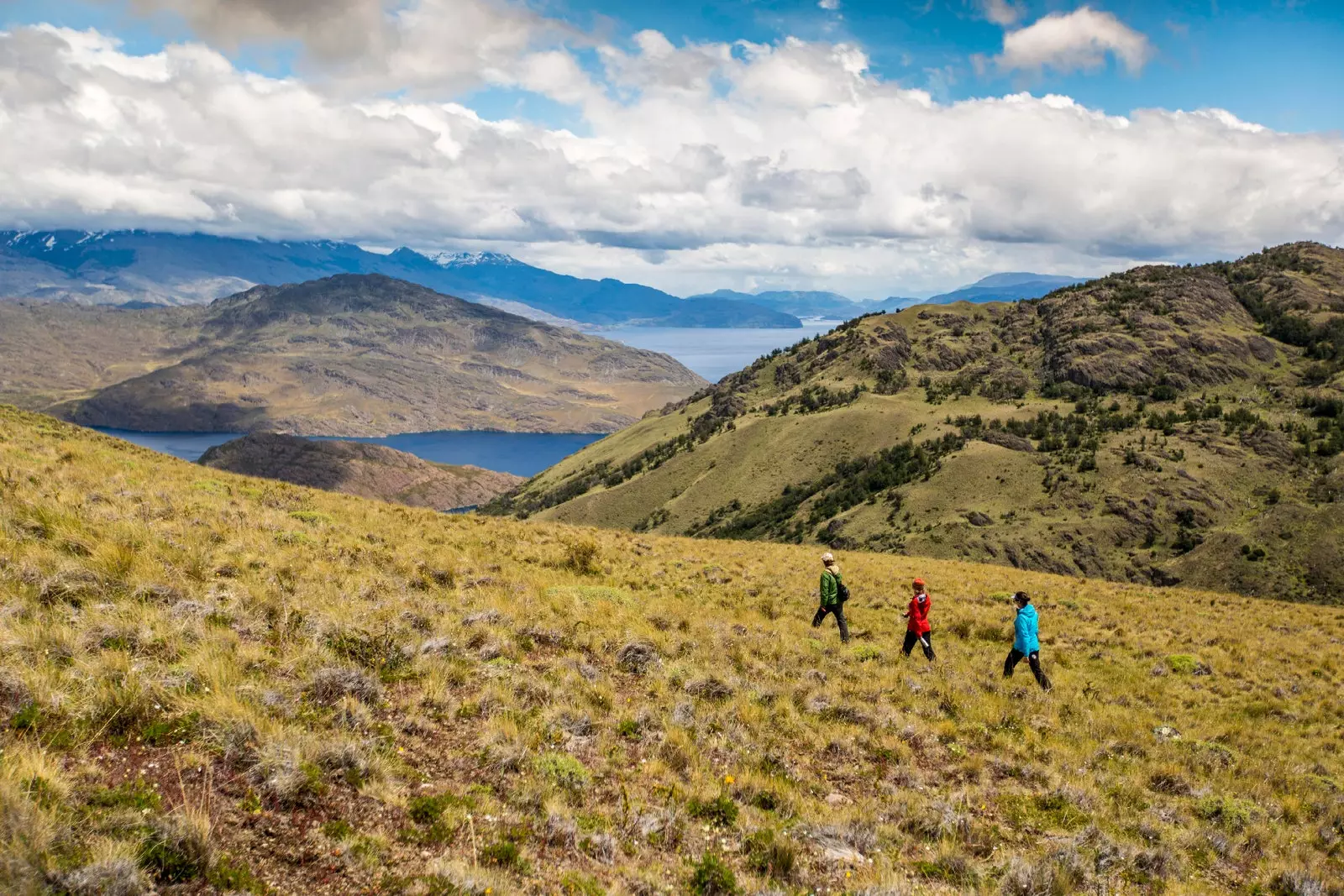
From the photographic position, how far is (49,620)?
9.14m

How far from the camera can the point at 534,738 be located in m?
9.14

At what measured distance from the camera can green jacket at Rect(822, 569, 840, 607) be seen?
17.9m

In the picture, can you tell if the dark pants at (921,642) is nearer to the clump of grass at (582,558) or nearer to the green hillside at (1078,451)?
the clump of grass at (582,558)

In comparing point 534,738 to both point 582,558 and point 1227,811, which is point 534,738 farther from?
point 582,558

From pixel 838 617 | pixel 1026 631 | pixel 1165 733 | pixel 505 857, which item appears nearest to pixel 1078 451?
pixel 1026 631

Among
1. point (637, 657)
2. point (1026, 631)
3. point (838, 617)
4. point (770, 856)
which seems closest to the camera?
point (770, 856)

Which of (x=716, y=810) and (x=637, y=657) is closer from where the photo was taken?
(x=716, y=810)

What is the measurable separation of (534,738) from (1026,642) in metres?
12.2

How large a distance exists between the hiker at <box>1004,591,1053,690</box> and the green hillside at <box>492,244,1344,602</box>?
69.1m

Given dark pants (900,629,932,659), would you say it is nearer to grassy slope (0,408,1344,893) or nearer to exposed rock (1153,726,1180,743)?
grassy slope (0,408,1344,893)

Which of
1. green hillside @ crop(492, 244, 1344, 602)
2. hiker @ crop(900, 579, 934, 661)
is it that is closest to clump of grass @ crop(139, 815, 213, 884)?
hiker @ crop(900, 579, 934, 661)

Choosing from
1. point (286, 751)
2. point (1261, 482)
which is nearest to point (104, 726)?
point (286, 751)

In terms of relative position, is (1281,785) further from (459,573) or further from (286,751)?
(459,573)

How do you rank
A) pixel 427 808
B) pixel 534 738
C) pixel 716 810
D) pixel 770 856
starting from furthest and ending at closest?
pixel 534 738 → pixel 716 810 → pixel 770 856 → pixel 427 808
